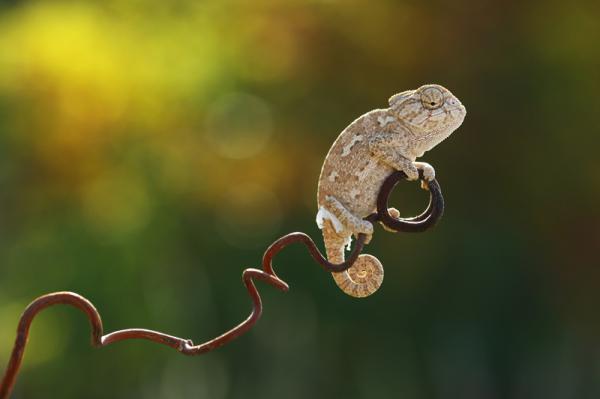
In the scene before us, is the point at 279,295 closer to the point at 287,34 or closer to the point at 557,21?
the point at 287,34

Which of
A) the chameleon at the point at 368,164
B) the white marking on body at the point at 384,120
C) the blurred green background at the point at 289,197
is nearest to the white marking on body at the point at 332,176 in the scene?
the chameleon at the point at 368,164

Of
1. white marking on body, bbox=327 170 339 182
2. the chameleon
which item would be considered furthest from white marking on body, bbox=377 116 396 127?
white marking on body, bbox=327 170 339 182

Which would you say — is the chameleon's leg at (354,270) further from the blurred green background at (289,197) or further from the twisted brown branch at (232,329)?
the blurred green background at (289,197)

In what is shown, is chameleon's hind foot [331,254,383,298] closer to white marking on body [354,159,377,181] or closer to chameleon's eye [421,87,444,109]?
white marking on body [354,159,377,181]

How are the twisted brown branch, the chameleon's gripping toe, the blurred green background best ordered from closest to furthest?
1. the twisted brown branch
2. the chameleon's gripping toe
3. the blurred green background

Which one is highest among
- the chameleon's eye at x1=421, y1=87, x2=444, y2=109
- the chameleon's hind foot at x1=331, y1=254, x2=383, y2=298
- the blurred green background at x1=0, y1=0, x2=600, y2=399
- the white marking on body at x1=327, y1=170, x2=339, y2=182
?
the chameleon's eye at x1=421, y1=87, x2=444, y2=109

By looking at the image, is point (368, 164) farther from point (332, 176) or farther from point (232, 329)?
point (232, 329)

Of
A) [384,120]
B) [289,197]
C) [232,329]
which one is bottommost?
[289,197]

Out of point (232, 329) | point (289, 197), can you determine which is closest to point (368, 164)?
point (232, 329)
